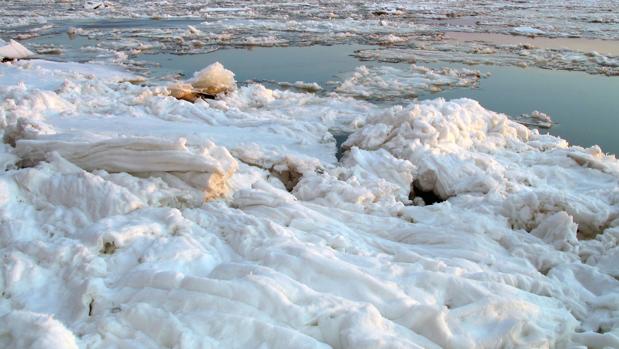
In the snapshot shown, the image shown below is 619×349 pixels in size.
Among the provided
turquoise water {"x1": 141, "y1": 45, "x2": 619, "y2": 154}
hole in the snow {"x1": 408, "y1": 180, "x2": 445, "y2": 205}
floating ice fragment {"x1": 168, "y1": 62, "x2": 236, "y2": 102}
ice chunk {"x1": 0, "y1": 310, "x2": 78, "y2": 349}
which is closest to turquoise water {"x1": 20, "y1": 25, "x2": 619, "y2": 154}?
turquoise water {"x1": 141, "y1": 45, "x2": 619, "y2": 154}

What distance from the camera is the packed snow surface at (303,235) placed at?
2586 mm

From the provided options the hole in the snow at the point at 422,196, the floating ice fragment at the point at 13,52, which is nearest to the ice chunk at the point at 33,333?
the hole in the snow at the point at 422,196

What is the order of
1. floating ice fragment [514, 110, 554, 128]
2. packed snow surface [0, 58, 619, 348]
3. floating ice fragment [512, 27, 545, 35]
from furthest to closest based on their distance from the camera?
1. floating ice fragment [512, 27, 545, 35]
2. floating ice fragment [514, 110, 554, 128]
3. packed snow surface [0, 58, 619, 348]

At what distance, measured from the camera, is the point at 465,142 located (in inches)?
233

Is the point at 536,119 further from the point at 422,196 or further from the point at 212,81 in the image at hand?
the point at 212,81

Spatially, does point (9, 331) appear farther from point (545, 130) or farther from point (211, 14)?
point (211, 14)

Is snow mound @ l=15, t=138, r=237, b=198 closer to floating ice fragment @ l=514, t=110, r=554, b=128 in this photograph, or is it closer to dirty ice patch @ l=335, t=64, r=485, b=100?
dirty ice patch @ l=335, t=64, r=485, b=100

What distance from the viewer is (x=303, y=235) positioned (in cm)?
357

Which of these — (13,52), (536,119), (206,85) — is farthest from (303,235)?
(13,52)

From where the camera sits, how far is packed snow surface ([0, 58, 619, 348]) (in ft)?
8.48

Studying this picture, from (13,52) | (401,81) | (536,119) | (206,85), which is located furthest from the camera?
(13,52)

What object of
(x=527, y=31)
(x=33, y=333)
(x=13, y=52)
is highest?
(x=527, y=31)

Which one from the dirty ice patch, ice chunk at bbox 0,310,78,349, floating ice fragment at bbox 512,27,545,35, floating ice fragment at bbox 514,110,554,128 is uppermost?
floating ice fragment at bbox 512,27,545,35

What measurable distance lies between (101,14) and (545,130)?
55.2 feet
